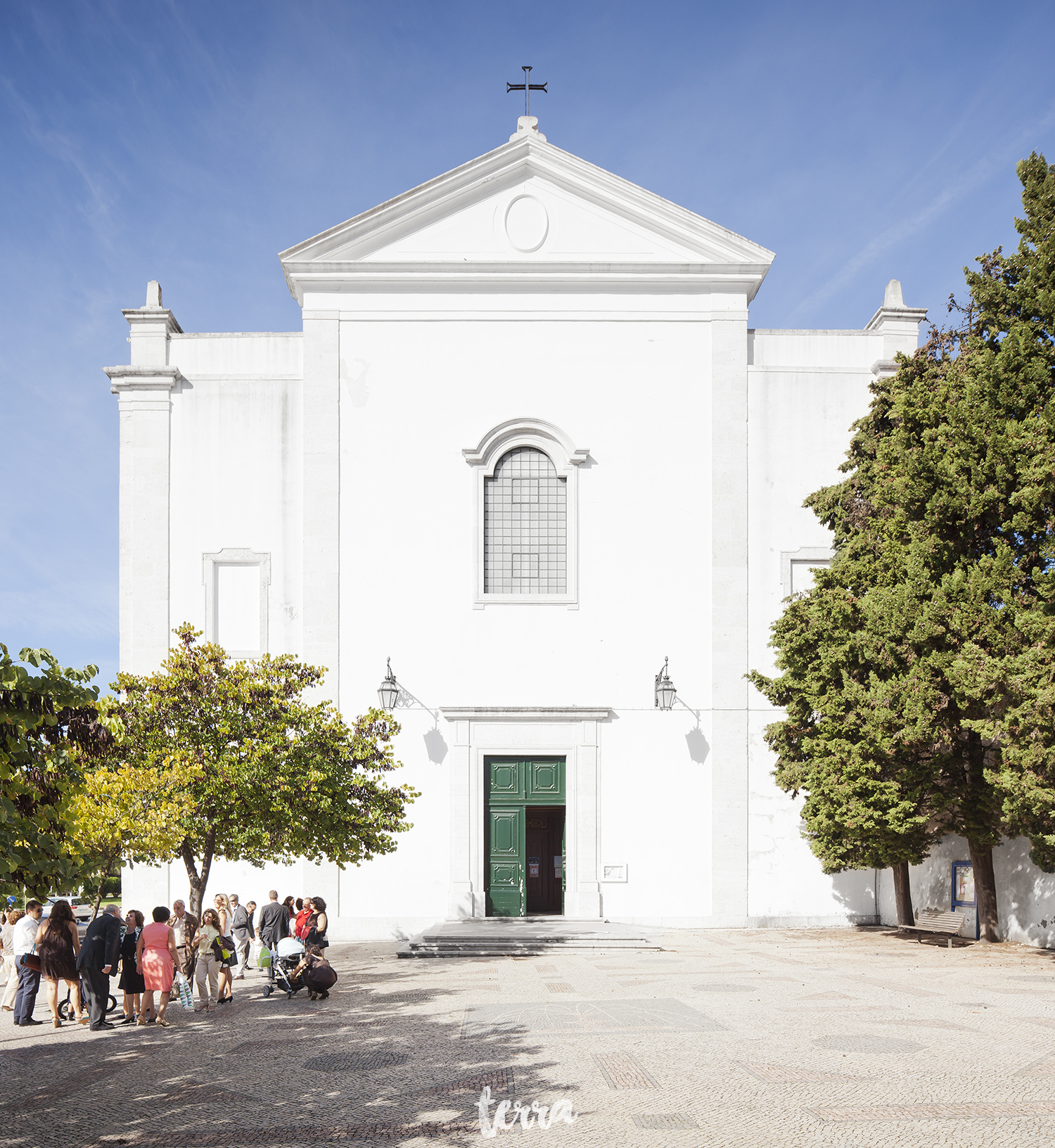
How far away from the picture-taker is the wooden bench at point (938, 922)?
19219 mm

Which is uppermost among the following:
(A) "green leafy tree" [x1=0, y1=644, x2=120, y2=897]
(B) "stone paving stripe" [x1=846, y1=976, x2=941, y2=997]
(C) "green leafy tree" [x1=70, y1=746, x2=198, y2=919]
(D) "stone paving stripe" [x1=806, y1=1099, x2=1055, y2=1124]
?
(A) "green leafy tree" [x1=0, y1=644, x2=120, y2=897]

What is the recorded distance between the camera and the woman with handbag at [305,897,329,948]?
14.5 metres

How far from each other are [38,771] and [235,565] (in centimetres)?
1594

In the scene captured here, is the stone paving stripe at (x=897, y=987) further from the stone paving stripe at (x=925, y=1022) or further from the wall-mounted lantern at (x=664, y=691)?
the wall-mounted lantern at (x=664, y=691)

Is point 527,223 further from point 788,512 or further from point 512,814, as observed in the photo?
point 512,814

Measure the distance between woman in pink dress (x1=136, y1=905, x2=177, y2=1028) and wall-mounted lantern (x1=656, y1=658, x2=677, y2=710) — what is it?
11410 mm

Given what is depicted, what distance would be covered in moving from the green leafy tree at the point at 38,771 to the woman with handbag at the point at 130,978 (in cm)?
645

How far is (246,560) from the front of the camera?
22.6 m

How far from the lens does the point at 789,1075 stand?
352 inches

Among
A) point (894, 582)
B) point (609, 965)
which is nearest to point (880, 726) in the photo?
point (894, 582)

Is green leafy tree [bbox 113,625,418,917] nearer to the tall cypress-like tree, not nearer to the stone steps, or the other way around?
the stone steps

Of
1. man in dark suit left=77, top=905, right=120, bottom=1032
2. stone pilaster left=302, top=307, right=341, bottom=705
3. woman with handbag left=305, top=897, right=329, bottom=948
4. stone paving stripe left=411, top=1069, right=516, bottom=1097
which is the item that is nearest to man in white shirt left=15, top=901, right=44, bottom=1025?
man in dark suit left=77, top=905, right=120, bottom=1032

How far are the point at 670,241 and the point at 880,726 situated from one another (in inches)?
464

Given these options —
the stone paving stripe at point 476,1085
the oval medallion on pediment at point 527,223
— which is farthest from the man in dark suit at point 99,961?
the oval medallion on pediment at point 527,223
